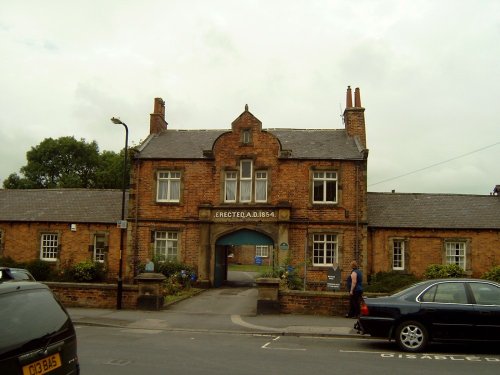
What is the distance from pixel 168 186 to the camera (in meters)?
28.6

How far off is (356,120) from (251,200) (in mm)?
7916

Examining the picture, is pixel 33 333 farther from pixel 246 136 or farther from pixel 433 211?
pixel 433 211

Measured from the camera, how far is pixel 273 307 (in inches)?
699

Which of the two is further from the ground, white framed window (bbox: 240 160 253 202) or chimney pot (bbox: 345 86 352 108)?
chimney pot (bbox: 345 86 352 108)

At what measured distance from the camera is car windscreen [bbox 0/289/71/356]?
492 cm

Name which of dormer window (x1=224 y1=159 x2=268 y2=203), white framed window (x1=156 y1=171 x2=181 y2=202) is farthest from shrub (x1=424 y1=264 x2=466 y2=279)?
white framed window (x1=156 y1=171 x2=181 y2=202)

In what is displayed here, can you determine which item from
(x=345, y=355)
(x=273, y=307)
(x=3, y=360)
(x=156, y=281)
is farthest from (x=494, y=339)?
(x=156, y=281)

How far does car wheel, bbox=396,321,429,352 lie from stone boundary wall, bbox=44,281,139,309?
10.5 meters

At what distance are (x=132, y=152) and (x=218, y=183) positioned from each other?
5.07 m

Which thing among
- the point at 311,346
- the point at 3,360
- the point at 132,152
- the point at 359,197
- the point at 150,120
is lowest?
the point at 311,346

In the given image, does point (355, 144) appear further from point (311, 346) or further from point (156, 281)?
point (311, 346)

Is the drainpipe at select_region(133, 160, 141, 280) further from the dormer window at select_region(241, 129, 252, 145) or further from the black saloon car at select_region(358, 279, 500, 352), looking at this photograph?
the black saloon car at select_region(358, 279, 500, 352)

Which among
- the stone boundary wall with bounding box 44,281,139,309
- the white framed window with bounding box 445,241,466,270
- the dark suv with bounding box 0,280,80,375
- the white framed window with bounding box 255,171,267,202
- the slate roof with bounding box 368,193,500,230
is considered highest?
the white framed window with bounding box 255,171,267,202

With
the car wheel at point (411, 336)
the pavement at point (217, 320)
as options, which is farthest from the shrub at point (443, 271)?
the car wheel at point (411, 336)
